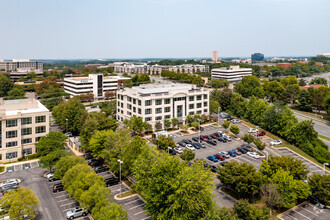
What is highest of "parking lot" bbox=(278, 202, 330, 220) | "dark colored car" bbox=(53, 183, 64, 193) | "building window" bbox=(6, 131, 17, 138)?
"building window" bbox=(6, 131, 17, 138)

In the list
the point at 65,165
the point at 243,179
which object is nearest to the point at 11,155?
the point at 65,165

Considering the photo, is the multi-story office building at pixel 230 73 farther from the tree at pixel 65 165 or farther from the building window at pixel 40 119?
the tree at pixel 65 165

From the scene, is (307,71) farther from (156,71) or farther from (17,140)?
(17,140)

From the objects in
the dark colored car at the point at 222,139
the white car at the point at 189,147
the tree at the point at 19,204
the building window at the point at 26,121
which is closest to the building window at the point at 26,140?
the building window at the point at 26,121

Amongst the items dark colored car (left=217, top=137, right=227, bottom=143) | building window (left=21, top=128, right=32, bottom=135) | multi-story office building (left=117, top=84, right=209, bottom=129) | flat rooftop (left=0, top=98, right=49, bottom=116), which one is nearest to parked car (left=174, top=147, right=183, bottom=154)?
dark colored car (left=217, top=137, right=227, bottom=143)

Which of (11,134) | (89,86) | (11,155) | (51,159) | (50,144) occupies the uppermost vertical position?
(89,86)

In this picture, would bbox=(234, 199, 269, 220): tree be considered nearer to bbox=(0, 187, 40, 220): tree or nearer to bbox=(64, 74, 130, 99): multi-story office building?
bbox=(0, 187, 40, 220): tree

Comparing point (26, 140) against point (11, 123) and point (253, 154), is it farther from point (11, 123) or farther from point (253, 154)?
point (253, 154)
